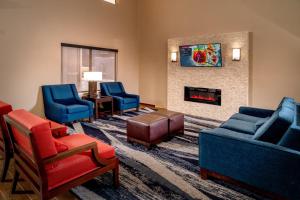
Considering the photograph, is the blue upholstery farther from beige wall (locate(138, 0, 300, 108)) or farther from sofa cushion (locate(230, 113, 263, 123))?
beige wall (locate(138, 0, 300, 108))

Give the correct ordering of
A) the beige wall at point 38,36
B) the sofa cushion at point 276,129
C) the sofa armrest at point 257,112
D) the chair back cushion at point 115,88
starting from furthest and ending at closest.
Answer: the chair back cushion at point 115,88, the beige wall at point 38,36, the sofa armrest at point 257,112, the sofa cushion at point 276,129

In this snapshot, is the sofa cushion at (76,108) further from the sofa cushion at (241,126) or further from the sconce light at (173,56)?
the sofa cushion at (241,126)

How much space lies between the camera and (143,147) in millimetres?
3645

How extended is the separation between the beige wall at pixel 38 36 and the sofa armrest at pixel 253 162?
437 cm

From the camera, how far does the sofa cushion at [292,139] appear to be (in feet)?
6.61

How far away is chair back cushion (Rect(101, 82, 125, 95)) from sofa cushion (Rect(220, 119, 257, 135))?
12.8 feet

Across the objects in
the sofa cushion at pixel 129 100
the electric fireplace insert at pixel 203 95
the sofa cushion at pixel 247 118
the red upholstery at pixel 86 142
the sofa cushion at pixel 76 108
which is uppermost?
the electric fireplace insert at pixel 203 95

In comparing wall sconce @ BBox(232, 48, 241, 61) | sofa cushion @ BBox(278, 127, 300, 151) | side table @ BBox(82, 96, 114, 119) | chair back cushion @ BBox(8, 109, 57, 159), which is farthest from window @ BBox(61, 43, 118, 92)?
sofa cushion @ BBox(278, 127, 300, 151)

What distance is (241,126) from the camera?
327 centimetres

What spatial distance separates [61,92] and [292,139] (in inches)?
192

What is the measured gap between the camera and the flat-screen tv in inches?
220

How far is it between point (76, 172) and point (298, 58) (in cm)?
499

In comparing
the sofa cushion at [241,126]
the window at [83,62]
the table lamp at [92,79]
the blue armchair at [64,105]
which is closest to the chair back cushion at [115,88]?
the window at [83,62]

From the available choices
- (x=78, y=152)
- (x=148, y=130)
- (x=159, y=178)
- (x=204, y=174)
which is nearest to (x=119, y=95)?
(x=148, y=130)
